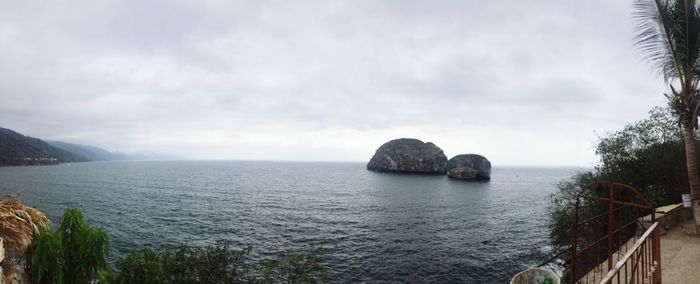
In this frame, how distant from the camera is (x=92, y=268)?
13.1 m

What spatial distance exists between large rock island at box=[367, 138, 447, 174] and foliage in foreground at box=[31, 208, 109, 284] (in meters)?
168

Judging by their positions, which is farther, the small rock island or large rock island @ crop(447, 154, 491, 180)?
the small rock island

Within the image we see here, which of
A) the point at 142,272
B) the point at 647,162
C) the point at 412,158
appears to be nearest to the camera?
the point at 142,272

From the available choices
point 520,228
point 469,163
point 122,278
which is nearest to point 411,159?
point 469,163

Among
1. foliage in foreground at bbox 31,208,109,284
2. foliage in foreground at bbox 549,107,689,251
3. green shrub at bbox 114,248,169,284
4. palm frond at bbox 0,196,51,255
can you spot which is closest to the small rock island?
foliage in foreground at bbox 549,107,689,251

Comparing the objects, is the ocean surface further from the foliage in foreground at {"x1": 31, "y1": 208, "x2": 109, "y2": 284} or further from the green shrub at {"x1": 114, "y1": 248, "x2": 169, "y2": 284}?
the foliage in foreground at {"x1": 31, "y1": 208, "x2": 109, "y2": 284}

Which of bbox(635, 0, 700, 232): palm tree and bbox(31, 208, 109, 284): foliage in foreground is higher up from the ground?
bbox(635, 0, 700, 232): palm tree

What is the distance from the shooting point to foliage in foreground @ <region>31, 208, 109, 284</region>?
11273mm

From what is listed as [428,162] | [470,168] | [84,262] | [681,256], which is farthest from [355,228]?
[428,162]

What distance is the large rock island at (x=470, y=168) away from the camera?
144 meters

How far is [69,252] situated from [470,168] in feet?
483

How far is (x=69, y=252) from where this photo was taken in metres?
12.5

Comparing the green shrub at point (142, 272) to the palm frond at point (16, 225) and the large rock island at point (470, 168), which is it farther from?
the large rock island at point (470, 168)

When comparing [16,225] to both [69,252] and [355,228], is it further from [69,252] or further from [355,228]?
[355,228]
